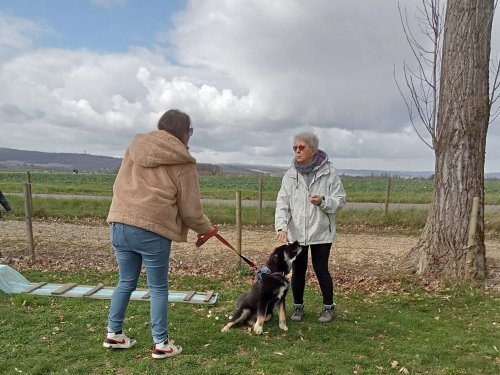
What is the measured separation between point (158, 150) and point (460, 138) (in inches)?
198

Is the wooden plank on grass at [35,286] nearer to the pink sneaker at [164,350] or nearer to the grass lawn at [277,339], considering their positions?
the grass lawn at [277,339]

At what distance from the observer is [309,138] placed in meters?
4.49

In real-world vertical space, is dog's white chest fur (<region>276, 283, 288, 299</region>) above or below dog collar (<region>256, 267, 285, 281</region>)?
below

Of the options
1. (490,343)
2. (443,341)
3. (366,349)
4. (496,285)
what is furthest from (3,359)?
(496,285)

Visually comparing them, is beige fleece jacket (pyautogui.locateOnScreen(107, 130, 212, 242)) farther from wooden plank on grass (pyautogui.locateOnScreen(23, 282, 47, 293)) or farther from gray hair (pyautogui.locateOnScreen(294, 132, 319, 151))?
wooden plank on grass (pyautogui.locateOnScreen(23, 282, 47, 293))

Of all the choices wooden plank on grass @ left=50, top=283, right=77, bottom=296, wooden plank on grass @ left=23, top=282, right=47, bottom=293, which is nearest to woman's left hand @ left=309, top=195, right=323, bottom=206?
wooden plank on grass @ left=50, top=283, right=77, bottom=296

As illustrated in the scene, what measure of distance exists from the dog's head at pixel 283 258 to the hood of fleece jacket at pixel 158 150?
1.60 meters

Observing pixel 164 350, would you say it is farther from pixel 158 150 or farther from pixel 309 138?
pixel 309 138

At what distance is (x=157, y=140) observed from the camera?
3.42m

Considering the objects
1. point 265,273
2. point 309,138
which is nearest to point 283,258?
point 265,273

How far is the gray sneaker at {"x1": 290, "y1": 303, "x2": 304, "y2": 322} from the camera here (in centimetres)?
486

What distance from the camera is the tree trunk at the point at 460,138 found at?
634cm

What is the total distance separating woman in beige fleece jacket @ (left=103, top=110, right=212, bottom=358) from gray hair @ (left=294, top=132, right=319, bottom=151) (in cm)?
136

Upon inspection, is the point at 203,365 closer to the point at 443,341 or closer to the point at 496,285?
the point at 443,341
